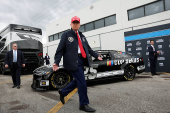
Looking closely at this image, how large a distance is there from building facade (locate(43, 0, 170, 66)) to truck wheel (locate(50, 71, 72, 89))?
24.5 ft

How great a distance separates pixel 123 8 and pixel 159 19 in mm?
3131

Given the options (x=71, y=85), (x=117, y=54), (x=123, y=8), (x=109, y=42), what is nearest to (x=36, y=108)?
(x=71, y=85)

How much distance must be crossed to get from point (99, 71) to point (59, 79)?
1.38 meters

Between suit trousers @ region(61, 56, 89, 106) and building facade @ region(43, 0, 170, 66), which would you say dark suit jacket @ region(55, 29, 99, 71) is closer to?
suit trousers @ region(61, 56, 89, 106)

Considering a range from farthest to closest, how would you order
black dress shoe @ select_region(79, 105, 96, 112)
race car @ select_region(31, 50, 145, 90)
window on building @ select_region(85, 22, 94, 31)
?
window on building @ select_region(85, 22, 94, 31)
race car @ select_region(31, 50, 145, 90)
black dress shoe @ select_region(79, 105, 96, 112)

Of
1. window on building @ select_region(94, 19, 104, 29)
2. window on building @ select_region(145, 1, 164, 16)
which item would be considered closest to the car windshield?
window on building @ select_region(145, 1, 164, 16)

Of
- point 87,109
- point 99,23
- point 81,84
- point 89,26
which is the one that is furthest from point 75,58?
point 89,26

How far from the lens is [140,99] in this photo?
2830 millimetres

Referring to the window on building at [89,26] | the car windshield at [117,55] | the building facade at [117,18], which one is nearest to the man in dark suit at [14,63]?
the car windshield at [117,55]

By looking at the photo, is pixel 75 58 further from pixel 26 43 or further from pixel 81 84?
pixel 26 43

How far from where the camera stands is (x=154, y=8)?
957 cm

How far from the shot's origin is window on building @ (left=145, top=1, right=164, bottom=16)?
9.29 metres

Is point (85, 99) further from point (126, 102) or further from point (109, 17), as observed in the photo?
point (109, 17)

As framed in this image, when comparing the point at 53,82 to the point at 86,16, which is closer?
the point at 53,82
